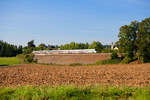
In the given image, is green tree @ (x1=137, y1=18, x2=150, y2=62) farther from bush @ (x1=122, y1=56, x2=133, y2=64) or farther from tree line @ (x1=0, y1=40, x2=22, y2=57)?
tree line @ (x1=0, y1=40, x2=22, y2=57)

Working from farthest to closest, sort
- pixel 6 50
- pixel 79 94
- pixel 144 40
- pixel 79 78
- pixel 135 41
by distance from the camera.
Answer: pixel 6 50 < pixel 135 41 < pixel 144 40 < pixel 79 78 < pixel 79 94

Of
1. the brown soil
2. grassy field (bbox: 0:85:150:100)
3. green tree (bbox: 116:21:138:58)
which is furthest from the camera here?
green tree (bbox: 116:21:138:58)

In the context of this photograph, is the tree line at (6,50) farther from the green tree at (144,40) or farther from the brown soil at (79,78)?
the brown soil at (79,78)

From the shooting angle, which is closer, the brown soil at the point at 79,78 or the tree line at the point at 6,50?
the brown soil at the point at 79,78

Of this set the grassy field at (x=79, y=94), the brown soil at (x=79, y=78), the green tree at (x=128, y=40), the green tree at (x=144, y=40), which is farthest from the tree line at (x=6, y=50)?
the grassy field at (x=79, y=94)

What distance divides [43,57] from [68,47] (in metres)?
57.4

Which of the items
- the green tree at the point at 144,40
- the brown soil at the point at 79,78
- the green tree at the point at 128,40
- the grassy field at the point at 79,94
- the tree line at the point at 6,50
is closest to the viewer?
the grassy field at the point at 79,94

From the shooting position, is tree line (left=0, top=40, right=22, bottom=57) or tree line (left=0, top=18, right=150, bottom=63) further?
tree line (left=0, top=40, right=22, bottom=57)

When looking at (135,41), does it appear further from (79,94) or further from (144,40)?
(79,94)

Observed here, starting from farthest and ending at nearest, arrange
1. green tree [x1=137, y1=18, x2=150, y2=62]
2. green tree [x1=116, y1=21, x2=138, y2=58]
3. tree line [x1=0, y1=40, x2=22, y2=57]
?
tree line [x1=0, y1=40, x2=22, y2=57] < green tree [x1=116, y1=21, x2=138, y2=58] < green tree [x1=137, y1=18, x2=150, y2=62]

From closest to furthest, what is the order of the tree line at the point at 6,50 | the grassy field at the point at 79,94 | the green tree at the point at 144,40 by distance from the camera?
the grassy field at the point at 79,94 → the green tree at the point at 144,40 → the tree line at the point at 6,50

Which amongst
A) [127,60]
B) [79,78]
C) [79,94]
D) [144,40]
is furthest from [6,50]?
[79,94]

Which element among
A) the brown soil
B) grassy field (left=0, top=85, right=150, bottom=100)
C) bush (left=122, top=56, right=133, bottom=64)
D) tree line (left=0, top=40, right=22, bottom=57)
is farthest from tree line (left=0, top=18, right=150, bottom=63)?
tree line (left=0, top=40, right=22, bottom=57)

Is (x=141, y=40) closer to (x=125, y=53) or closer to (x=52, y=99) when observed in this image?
(x=125, y=53)
